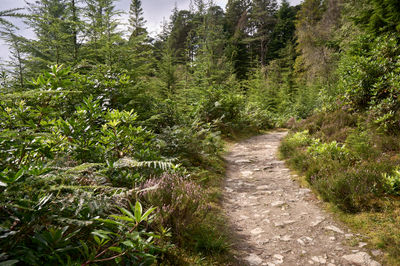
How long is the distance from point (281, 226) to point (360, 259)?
3.44ft

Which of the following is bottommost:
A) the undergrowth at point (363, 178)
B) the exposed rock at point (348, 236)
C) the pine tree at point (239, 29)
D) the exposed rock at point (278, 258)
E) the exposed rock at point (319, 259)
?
the exposed rock at point (278, 258)

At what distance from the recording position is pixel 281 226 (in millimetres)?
3395

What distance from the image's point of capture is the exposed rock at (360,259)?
2.46 metres

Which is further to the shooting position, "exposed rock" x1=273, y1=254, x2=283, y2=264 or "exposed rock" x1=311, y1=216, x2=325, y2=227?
"exposed rock" x1=311, y1=216, x2=325, y2=227

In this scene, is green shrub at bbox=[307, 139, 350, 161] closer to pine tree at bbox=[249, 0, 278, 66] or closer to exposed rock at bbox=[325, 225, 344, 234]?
exposed rock at bbox=[325, 225, 344, 234]

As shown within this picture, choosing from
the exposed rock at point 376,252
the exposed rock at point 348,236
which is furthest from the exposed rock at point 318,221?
the exposed rock at point 376,252

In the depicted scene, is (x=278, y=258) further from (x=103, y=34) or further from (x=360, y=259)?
(x=103, y=34)

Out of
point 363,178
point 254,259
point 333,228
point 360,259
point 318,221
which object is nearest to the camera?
point 360,259

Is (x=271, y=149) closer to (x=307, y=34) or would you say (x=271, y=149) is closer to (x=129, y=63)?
(x=129, y=63)

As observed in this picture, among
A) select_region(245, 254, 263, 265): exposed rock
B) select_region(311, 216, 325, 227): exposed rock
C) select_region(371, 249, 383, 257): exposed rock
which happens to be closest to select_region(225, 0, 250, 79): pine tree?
select_region(311, 216, 325, 227): exposed rock

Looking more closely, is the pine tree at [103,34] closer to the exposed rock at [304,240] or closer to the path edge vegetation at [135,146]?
the path edge vegetation at [135,146]

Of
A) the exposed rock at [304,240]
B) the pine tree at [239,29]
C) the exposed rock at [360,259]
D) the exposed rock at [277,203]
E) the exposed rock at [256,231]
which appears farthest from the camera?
the pine tree at [239,29]

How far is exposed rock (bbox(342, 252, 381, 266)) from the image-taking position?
246 centimetres

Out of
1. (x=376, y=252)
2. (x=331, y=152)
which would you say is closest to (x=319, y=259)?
(x=376, y=252)
